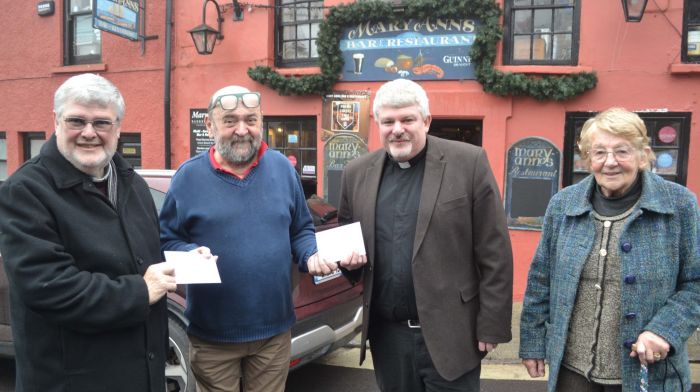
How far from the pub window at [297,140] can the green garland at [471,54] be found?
499 millimetres

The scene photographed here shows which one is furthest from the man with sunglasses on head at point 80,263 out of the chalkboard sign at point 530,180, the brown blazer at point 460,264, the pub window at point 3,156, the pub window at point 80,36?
the pub window at point 3,156

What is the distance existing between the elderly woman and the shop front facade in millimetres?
4044

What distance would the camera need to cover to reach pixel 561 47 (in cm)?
632

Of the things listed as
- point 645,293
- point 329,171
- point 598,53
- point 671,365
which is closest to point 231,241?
point 645,293

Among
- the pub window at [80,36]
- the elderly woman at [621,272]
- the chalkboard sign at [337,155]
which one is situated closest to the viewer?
the elderly woman at [621,272]

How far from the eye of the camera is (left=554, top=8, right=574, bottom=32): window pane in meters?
6.22

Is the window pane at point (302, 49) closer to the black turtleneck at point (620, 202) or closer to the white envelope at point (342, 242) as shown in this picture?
the white envelope at point (342, 242)

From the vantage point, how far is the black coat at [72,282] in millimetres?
1789

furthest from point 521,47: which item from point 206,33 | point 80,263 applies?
point 80,263

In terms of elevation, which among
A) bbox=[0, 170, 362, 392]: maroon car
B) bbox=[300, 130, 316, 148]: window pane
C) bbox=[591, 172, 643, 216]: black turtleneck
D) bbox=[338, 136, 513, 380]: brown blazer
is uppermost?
bbox=[300, 130, 316, 148]: window pane

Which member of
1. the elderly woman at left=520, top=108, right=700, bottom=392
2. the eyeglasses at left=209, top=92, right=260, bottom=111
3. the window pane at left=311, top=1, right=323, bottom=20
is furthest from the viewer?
the window pane at left=311, top=1, right=323, bottom=20

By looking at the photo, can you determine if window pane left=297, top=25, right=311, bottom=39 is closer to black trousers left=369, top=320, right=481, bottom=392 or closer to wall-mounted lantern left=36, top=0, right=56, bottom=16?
wall-mounted lantern left=36, top=0, right=56, bottom=16

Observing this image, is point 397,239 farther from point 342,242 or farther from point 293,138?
point 293,138

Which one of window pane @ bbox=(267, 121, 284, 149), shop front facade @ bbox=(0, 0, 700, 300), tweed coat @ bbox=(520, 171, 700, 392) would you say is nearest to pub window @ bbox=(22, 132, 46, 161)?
shop front facade @ bbox=(0, 0, 700, 300)
